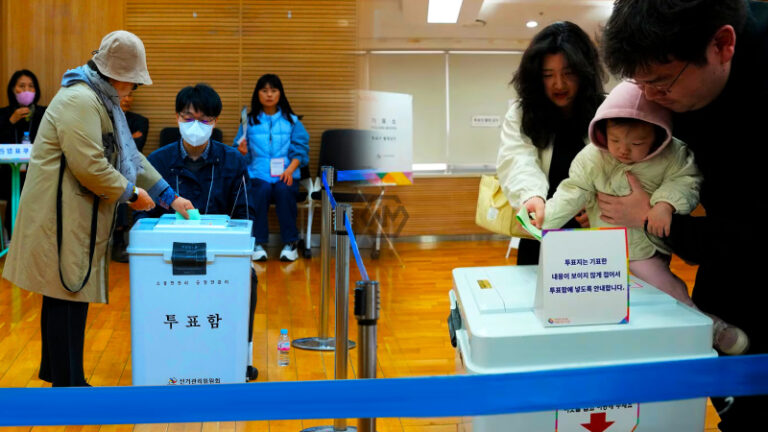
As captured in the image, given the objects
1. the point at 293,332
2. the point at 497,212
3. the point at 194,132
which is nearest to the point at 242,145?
the point at 293,332

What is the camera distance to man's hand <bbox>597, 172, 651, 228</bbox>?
6.27 feet

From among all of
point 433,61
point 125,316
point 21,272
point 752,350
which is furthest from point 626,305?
point 433,61

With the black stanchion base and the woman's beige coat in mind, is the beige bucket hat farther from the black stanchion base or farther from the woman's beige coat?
the black stanchion base

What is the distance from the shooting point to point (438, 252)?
23.6 feet

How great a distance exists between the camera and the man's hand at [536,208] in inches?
82.1

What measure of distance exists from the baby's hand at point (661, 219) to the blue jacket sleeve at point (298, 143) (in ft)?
16.8

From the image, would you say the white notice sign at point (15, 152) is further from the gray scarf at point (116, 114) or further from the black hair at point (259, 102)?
the gray scarf at point (116, 114)

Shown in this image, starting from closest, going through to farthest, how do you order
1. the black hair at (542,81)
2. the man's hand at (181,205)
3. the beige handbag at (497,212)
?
the black hair at (542,81), the beige handbag at (497,212), the man's hand at (181,205)

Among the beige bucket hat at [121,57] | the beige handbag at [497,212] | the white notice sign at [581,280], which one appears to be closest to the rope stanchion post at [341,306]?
the beige handbag at [497,212]

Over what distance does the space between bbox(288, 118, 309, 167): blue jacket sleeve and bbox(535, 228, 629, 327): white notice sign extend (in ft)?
17.5

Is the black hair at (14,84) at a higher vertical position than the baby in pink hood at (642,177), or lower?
higher

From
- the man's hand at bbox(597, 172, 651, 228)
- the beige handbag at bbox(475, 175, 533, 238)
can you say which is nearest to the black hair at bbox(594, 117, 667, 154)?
the man's hand at bbox(597, 172, 651, 228)

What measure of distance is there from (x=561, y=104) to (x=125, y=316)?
3.26 m

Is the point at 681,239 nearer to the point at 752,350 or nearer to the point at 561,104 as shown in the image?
the point at 752,350
